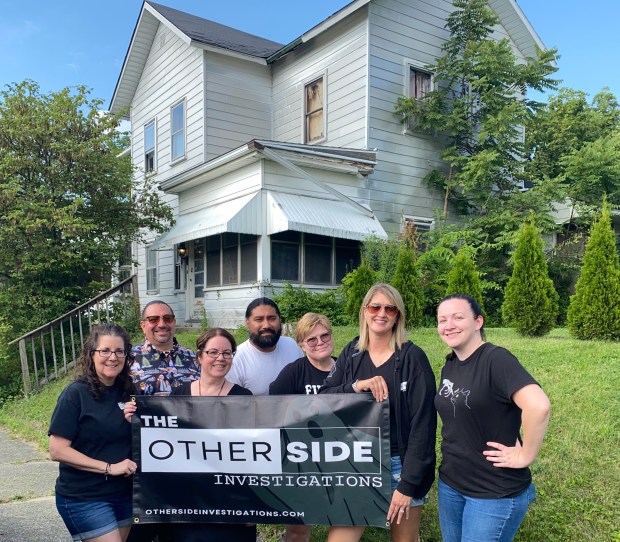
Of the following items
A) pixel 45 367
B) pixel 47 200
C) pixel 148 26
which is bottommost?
pixel 45 367

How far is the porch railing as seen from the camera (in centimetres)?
1020

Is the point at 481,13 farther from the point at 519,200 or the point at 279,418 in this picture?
the point at 279,418

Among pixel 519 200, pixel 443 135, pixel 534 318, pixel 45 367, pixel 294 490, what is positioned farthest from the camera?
pixel 443 135

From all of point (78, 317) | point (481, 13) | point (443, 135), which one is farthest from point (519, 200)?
point (78, 317)

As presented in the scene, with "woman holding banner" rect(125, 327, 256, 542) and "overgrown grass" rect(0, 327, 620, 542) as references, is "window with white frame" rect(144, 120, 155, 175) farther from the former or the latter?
"woman holding banner" rect(125, 327, 256, 542)

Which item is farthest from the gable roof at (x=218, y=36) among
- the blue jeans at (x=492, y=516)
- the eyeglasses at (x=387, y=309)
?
the blue jeans at (x=492, y=516)

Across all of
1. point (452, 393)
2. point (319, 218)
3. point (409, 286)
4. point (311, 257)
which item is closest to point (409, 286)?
point (409, 286)

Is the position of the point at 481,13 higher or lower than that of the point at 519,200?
higher

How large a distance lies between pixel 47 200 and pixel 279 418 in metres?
10.1

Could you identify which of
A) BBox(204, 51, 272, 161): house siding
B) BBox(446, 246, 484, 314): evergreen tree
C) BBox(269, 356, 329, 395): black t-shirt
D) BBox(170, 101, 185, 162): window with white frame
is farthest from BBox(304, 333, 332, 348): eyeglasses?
BBox(170, 101, 185, 162): window with white frame

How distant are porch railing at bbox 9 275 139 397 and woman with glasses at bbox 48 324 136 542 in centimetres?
748

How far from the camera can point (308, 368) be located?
355cm

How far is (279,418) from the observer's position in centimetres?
319

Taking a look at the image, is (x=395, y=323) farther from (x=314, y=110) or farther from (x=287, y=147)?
(x=314, y=110)
